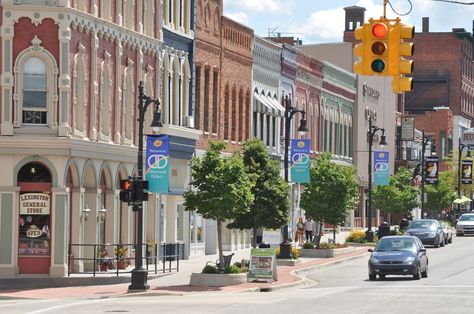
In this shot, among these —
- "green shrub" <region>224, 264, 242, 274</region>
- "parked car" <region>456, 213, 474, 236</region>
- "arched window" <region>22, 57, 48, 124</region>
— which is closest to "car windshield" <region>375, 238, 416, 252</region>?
"green shrub" <region>224, 264, 242, 274</region>

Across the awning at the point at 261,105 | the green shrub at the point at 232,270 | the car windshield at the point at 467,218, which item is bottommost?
the green shrub at the point at 232,270

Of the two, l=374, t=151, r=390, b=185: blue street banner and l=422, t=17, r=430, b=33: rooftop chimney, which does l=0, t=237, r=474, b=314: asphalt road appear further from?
l=422, t=17, r=430, b=33: rooftop chimney

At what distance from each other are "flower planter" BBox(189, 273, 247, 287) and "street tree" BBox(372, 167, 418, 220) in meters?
46.3

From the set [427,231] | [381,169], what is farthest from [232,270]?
[381,169]

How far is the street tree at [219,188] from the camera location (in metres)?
44.3

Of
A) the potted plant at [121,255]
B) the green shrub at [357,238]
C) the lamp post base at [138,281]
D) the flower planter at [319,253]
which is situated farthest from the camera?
the green shrub at [357,238]

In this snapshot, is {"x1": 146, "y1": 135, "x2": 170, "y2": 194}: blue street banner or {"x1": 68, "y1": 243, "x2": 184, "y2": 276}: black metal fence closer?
{"x1": 146, "y1": 135, "x2": 170, "y2": 194}: blue street banner

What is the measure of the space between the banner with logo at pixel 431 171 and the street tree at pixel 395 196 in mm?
8302

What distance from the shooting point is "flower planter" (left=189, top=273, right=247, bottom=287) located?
142ft

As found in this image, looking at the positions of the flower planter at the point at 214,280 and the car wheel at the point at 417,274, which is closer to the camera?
the flower planter at the point at 214,280

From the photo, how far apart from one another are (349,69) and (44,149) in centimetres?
6106

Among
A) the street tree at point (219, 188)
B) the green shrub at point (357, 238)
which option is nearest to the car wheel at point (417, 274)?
the street tree at point (219, 188)

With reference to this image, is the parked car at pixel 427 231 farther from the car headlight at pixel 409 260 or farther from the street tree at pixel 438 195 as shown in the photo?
the street tree at pixel 438 195

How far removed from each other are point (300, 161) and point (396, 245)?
12876 mm
